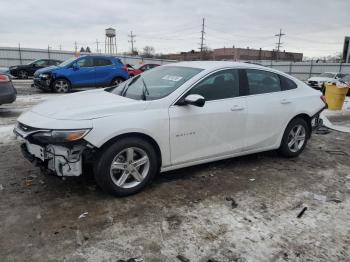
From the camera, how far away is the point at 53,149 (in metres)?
3.57

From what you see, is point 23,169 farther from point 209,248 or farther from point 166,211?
point 209,248

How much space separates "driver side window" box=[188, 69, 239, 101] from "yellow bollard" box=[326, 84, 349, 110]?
27.4 ft

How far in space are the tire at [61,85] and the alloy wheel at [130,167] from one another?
10.3 meters

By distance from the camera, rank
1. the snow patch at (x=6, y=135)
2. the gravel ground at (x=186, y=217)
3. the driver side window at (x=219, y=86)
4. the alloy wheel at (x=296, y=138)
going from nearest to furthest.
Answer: the gravel ground at (x=186, y=217), the driver side window at (x=219, y=86), the alloy wheel at (x=296, y=138), the snow patch at (x=6, y=135)

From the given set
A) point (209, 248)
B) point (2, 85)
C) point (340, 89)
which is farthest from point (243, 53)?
point (209, 248)

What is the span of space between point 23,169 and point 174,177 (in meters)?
2.17

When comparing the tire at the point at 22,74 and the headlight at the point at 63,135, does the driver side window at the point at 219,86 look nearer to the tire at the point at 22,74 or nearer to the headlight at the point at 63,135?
the headlight at the point at 63,135

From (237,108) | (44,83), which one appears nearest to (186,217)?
(237,108)

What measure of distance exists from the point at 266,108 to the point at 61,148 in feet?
9.81

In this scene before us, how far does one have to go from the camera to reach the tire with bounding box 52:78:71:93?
518 inches

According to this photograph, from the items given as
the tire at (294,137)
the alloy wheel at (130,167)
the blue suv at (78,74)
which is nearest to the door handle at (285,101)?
the tire at (294,137)

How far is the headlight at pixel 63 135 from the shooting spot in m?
3.49

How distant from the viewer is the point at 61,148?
356 cm

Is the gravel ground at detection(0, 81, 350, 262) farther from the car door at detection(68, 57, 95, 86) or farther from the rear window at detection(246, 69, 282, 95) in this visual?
the car door at detection(68, 57, 95, 86)
